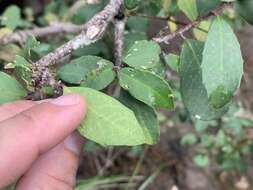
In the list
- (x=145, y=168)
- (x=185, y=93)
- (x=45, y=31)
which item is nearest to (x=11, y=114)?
(x=185, y=93)

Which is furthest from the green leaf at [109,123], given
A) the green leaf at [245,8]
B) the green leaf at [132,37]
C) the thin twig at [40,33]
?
the thin twig at [40,33]

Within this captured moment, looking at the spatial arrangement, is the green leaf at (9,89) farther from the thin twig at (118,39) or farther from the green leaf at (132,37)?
the green leaf at (132,37)

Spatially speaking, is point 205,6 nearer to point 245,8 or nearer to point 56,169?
point 245,8

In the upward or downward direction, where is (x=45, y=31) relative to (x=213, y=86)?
downward

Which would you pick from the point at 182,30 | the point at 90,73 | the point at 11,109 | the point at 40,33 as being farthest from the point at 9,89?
the point at 40,33

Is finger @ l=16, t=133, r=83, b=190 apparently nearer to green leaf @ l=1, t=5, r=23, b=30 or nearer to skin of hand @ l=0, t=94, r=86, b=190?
skin of hand @ l=0, t=94, r=86, b=190

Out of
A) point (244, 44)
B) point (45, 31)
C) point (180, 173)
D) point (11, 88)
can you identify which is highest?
point (11, 88)

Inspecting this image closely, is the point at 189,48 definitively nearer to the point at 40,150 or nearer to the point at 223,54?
the point at 223,54
